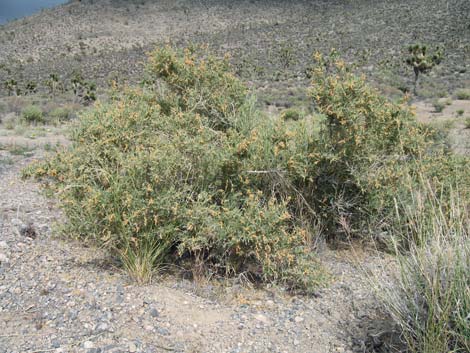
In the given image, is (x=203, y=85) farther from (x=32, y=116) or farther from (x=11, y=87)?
(x=11, y=87)

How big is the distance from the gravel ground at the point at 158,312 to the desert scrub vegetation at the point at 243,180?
0.85 feet

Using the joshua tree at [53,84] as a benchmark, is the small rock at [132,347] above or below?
above

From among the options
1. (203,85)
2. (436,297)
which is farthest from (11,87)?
(436,297)

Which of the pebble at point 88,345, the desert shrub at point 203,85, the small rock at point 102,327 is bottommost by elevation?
the small rock at point 102,327

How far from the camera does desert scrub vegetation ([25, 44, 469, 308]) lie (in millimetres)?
4555

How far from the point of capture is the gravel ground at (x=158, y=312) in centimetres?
375

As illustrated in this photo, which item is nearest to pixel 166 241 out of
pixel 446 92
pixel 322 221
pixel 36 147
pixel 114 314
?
pixel 114 314

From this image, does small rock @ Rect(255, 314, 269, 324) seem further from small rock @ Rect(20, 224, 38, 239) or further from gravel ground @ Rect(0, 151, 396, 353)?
small rock @ Rect(20, 224, 38, 239)

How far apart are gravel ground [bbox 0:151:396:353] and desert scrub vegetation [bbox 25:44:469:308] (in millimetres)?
260

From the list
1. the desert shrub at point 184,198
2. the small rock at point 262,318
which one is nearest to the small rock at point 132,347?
the desert shrub at point 184,198

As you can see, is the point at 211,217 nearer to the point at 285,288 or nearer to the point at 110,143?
the point at 285,288

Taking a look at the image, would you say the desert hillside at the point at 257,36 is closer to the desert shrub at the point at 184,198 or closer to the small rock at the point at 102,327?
the desert shrub at the point at 184,198

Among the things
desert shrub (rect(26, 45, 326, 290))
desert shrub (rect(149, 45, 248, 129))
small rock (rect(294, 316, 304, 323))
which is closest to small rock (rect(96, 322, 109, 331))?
desert shrub (rect(26, 45, 326, 290))

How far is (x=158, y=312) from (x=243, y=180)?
1.60 m
